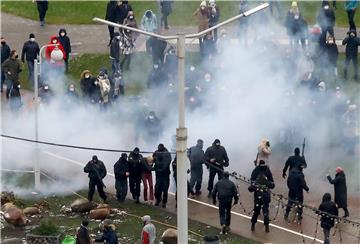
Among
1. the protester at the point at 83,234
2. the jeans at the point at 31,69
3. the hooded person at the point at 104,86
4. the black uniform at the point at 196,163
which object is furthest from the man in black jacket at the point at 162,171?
the jeans at the point at 31,69

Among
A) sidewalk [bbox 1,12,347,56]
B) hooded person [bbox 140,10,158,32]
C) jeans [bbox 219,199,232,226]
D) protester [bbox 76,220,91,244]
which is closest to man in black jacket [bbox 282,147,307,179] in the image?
jeans [bbox 219,199,232,226]

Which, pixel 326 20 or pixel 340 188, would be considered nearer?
pixel 340 188

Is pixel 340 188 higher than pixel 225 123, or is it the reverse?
pixel 225 123

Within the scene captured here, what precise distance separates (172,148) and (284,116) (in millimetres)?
3842

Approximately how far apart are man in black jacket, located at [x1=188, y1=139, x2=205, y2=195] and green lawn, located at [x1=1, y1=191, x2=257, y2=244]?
108 centimetres

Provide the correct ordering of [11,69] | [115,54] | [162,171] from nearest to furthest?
1. [162,171]
2. [11,69]
3. [115,54]

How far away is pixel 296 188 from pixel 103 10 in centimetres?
1624

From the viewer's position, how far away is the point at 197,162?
2647 centimetres

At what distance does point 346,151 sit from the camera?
1136 inches

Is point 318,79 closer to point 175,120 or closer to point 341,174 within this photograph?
point 175,120

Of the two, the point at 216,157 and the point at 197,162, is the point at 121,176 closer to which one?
the point at 197,162

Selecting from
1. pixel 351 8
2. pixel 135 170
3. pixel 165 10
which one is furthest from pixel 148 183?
pixel 165 10

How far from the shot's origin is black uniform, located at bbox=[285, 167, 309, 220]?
82.4 feet

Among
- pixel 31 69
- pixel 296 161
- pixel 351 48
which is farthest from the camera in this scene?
pixel 31 69
